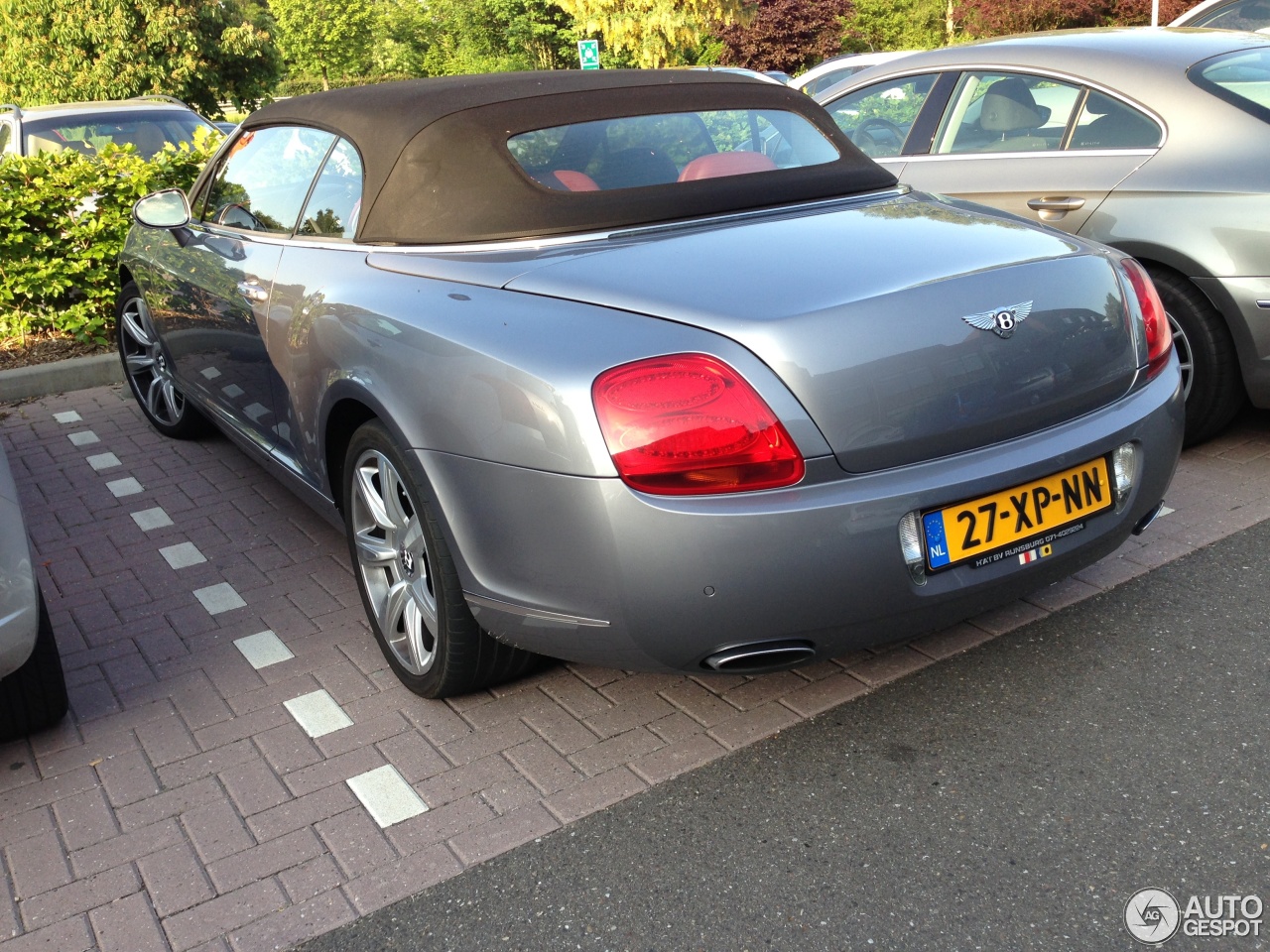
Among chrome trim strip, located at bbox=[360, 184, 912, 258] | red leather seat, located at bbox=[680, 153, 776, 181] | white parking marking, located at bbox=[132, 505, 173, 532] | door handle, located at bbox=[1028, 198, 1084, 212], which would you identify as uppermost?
red leather seat, located at bbox=[680, 153, 776, 181]

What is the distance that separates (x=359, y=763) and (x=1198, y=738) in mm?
1969

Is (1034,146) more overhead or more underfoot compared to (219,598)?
more overhead

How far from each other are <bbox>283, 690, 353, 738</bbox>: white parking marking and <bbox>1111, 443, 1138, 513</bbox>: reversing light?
2.00 metres

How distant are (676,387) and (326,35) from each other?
208ft

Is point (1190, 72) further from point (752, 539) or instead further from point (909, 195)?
point (752, 539)

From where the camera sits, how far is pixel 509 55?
54.1 meters

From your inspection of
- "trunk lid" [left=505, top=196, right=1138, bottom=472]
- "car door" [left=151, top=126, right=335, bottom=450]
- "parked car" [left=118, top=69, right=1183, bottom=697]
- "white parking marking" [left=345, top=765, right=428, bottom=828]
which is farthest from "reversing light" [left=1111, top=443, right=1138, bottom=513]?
"car door" [left=151, top=126, right=335, bottom=450]

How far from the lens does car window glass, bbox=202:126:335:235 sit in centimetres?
385

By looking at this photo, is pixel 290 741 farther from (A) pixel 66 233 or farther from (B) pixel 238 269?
(A) pixel 66 233

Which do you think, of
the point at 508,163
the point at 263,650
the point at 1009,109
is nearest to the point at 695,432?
the point at 508,163

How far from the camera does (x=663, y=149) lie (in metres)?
3.45

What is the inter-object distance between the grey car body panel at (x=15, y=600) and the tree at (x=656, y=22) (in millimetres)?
38129

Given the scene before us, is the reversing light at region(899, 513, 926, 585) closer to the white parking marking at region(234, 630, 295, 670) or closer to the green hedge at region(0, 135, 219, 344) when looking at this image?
the white parking marking at region(234, 630, 295, 670)

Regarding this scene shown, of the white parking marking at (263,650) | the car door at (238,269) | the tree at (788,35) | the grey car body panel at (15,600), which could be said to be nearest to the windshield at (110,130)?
the car door at (238,269)
